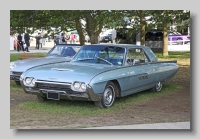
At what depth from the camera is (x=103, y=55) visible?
8.64 metres

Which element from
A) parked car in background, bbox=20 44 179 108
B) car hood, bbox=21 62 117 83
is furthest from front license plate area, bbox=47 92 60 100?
car hood, bbox=21 62 117 83

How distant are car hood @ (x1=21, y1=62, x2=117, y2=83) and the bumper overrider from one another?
4.0 inches

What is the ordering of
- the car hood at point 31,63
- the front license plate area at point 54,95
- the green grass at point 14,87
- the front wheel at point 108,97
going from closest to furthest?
the front license plate area at point 54,95 → the front wheel at point 108,97 → the car hood at point 31,63 → the green grass at point 14,87

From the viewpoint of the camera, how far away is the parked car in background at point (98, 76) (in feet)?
24.2

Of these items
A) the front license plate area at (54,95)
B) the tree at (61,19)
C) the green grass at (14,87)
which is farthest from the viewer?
the tree at (61,19)

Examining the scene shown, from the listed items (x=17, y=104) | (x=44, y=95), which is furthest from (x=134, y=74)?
(x=17, y=104)

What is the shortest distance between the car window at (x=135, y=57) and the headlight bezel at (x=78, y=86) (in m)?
1.71

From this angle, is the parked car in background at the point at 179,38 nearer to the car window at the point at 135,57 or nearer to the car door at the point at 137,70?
the car window at the point at 135,57

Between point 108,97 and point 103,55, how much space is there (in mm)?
1145

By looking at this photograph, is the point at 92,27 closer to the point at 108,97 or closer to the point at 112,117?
the point at 108,97

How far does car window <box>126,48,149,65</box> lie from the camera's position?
876 centimetres

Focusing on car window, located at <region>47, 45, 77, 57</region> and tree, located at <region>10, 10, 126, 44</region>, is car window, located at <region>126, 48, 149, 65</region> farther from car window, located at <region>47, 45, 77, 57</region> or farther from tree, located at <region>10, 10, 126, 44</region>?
tree, located at <region>10, 10, 126, 44</region>

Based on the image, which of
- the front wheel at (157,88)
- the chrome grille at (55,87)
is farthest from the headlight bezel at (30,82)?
the front wheel at (157,88)

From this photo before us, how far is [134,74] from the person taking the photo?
853 centimetres
